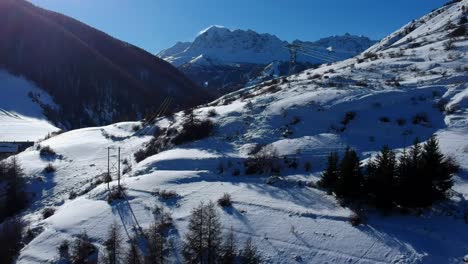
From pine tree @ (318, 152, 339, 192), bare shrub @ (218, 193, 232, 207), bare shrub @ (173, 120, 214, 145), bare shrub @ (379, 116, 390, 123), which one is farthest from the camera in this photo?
bare shrub @ (173, 120, 214, 145)

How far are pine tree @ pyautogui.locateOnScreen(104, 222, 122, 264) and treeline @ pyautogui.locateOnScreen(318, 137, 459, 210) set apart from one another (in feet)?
32.4

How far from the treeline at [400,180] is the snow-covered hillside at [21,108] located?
51.0 metres

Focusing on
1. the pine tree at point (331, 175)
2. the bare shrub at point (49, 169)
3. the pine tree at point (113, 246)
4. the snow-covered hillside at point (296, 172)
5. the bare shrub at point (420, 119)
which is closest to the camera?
the snow-covered hillside at point (296, 172)

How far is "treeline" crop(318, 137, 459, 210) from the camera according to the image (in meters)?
16.3

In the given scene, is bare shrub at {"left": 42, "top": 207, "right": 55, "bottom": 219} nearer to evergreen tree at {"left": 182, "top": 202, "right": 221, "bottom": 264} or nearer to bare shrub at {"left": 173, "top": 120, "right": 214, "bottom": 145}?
bare shrub at {"left": 173, "top": 120, "right": 214, "bottom": 145}

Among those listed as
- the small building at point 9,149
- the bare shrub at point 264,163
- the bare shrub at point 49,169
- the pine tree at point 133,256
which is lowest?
the pine tree at point 133,256

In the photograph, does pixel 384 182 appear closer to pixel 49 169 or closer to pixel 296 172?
pixel 296 172

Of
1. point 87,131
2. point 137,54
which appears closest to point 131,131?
point 87,131

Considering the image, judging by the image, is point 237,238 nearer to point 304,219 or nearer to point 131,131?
point 304,219

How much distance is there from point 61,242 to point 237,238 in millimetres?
8629

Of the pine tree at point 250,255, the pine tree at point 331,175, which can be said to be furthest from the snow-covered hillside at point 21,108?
the pine tree at point 250,255

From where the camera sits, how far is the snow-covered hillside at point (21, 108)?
63.6m

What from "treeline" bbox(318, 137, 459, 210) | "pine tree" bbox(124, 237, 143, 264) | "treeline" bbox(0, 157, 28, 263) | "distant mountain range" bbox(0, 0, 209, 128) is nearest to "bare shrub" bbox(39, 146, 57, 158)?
"treeline" bbox(0, 157, 28, 263)

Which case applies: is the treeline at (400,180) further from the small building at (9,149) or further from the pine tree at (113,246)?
the small building at (9,149)
